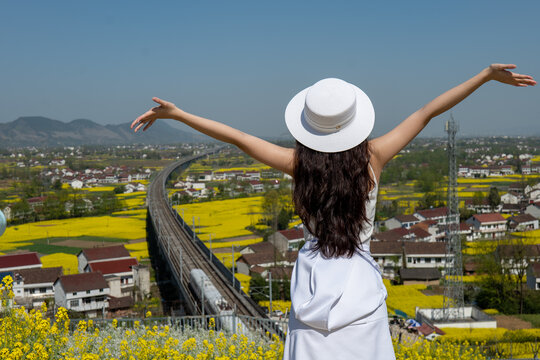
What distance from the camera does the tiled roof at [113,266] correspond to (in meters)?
22.8

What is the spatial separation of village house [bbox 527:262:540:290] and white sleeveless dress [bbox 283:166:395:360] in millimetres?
23290

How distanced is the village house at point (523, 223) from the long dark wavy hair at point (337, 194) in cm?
3760

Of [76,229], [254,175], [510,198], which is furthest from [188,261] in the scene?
[254,175]

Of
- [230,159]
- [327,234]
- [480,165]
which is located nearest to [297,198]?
[327,234]

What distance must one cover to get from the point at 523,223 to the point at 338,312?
3887 cm

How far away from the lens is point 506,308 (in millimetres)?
19359

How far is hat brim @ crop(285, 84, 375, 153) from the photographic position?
1396 millimetres

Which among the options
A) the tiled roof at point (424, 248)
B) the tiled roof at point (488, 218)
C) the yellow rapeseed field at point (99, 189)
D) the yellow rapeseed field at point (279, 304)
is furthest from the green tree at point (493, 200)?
the yellow rapeseed field at point (99, 189)

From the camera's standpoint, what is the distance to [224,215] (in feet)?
140

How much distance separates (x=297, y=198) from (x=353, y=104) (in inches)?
12.5

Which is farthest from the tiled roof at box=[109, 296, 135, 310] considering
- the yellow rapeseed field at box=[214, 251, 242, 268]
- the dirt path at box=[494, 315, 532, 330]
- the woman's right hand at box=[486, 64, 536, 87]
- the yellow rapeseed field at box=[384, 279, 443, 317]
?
the woman's right hand at box=[486, 64, 536, 87]

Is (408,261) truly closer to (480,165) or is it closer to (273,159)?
(273,159)

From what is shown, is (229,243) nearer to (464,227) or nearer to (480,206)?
(464,227)

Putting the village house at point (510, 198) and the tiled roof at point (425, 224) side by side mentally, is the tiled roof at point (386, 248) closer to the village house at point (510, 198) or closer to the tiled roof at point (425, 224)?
the tiled roof at point (425, 224)
